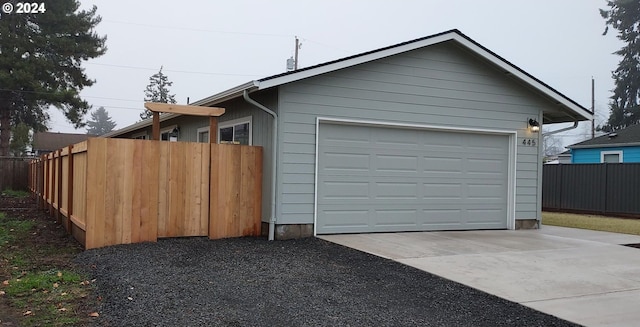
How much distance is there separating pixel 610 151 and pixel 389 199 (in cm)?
1449

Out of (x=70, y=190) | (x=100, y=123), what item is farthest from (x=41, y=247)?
(x=100, y=123)

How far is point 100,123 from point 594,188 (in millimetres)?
94058

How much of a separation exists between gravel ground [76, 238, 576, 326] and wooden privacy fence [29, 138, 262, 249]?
0.48 metres

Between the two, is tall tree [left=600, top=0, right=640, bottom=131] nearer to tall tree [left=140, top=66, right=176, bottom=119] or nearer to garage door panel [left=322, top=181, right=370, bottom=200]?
garage door panel [left=322, top=181, right=370, bottom=200]

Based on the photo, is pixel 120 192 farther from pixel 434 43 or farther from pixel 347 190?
pixel 434 43

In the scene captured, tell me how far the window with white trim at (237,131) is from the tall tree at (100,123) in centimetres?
8762

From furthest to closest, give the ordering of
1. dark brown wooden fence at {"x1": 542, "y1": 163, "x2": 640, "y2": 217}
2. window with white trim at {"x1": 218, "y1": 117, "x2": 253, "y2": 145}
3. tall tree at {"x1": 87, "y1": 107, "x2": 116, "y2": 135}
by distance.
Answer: tall tree at {"x1": 87, "y1": 107, "x2": 116, "y2": 135} < dark brown wooden fence at {"x1": 542, "y1": 163, "x2": 640, "y2": 217} < window with white trim at {"x1": 218, "y1": 117, "x2": 253, "y2": 145}

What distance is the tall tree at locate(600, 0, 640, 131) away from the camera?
33375 mm

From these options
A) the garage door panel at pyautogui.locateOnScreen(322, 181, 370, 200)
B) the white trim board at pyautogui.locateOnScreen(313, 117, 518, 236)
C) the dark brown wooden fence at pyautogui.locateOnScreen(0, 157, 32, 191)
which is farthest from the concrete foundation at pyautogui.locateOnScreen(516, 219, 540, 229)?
the dark brown wooden fence at pyautogui.locateOnScreen(0, 157, 32, 191)

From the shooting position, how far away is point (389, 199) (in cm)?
911

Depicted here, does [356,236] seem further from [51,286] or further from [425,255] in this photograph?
[51,286]

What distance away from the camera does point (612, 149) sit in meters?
19.3

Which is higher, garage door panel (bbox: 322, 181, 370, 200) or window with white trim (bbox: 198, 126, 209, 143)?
window with white trim (bbox: 198, 126, 209, 143)

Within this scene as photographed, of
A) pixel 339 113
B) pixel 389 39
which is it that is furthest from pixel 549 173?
pixel 389 39
